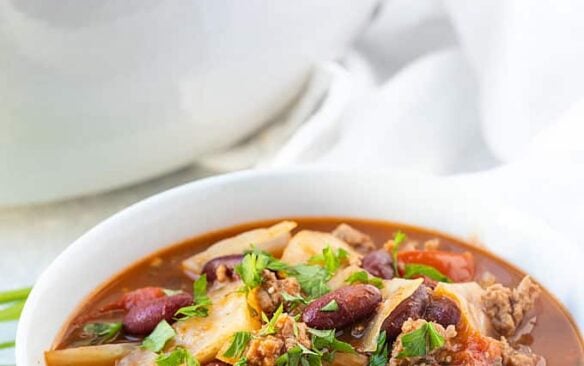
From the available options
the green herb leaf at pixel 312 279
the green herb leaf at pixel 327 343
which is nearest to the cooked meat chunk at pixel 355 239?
the green herb leaf at pixel 312 279

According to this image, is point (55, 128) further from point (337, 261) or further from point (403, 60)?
point (403, 60)

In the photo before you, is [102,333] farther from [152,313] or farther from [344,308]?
[344,308]

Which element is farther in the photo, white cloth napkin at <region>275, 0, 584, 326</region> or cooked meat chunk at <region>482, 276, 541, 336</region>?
white cloth napkin at <region>275, 0, 584, 326</region>

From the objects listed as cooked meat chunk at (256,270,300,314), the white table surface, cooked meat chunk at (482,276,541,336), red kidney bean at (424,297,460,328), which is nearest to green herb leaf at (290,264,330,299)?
cooked meat chunk at (256,270,300,314)

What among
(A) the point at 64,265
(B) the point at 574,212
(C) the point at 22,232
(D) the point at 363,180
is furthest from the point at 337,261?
(C) the point at 22,232

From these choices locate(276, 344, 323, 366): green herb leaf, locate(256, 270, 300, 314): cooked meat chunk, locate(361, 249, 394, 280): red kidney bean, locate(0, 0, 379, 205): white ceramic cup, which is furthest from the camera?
locate(0, 0, 379, 205): white ceramic cup

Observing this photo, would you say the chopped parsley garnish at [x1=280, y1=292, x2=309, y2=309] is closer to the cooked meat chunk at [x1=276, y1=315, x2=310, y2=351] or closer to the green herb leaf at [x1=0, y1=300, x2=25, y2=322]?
the cooked meat chunk at [x1=276, y1=315, x2=310, y2=351]
